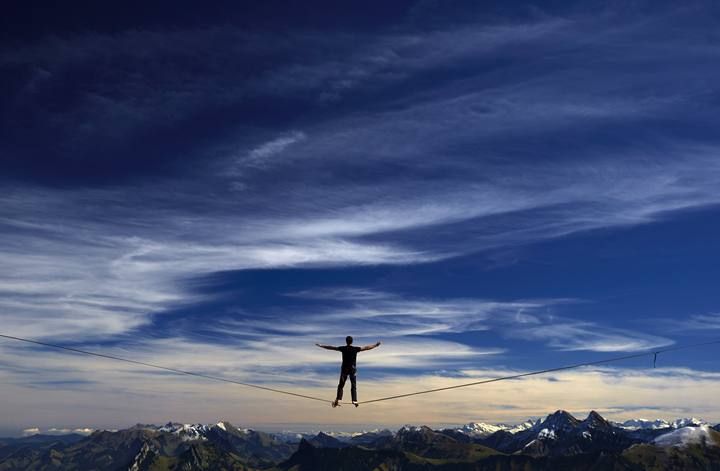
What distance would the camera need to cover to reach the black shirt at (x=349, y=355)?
38188 millimetres

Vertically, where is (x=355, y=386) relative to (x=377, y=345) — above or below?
below

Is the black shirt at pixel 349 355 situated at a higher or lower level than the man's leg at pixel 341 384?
higher

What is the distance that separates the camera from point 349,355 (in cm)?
3834

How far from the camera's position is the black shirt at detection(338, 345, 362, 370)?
3819 centimetres

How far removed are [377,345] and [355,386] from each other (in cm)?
433

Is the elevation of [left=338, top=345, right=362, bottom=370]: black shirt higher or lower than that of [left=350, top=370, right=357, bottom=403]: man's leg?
higher

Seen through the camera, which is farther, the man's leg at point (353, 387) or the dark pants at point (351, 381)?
the man's leg at point (353, 387)

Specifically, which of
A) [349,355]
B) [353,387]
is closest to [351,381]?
[353,387]

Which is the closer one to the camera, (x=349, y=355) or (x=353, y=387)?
(x=349, y=355)

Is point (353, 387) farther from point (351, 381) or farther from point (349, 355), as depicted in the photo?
point (349, 355)

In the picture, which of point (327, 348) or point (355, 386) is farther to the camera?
point (355, 386)

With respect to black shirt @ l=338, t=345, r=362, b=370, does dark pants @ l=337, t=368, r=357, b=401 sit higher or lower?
lower

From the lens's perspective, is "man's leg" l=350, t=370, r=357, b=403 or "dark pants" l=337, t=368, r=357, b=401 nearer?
"dark pants" l=337, t=368, r=357, b=401

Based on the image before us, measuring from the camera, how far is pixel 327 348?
3684cm
